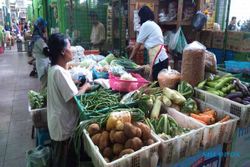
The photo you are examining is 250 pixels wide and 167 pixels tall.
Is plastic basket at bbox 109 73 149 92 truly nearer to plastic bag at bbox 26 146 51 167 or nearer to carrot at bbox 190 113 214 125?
carrot at bbox 190 113 214 125

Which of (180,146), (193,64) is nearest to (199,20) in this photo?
(193,64)

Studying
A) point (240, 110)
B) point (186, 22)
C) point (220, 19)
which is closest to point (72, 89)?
point (240, 110)

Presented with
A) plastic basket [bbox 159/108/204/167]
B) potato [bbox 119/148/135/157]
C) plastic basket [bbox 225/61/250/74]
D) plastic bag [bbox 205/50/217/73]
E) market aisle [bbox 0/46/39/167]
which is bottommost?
market aisle [bbox 0/46/39/167]

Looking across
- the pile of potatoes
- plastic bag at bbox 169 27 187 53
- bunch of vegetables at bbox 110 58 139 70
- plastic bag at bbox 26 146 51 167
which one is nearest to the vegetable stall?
the pile of potatoes

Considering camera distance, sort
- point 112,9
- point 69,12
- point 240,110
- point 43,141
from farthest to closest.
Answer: point 69,12
point 112,9
point 43,141
point 240,110

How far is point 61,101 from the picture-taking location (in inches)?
91.5

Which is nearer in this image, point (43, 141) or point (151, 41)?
point (43, 141)

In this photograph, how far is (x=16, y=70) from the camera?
9.98 metres

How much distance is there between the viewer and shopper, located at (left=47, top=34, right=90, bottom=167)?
2.25 m

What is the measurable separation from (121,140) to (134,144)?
0.33 ft

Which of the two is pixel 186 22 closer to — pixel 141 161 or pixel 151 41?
pixel 151 41

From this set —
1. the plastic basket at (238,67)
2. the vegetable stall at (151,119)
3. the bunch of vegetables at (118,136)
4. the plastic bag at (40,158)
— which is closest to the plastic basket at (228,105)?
the vegetable stall at (151,119)

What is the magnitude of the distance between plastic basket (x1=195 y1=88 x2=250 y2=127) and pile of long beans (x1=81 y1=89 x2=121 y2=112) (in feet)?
2.88

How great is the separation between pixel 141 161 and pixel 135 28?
13.0 ft
